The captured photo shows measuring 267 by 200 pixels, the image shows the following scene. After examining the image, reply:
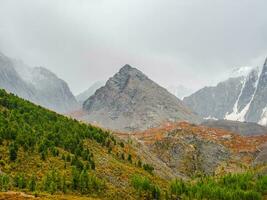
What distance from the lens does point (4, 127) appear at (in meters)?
186

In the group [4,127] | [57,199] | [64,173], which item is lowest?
[57,199]

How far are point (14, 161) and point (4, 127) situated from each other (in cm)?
2401

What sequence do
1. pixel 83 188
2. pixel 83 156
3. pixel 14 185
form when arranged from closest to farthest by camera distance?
pixel 14 185, pixel 83 188, pixel 83 156

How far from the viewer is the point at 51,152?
184 m

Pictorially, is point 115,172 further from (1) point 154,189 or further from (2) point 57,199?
(2) point 57,199

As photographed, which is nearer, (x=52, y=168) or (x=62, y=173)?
(x=62, y=173)

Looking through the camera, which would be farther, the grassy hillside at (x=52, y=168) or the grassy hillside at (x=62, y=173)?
the grassy hillside at (x=62, y=173)

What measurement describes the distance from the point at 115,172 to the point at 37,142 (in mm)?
30076

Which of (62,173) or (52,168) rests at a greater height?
(52,168)

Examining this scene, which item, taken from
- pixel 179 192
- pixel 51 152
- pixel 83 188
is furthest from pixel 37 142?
pixel 179 192

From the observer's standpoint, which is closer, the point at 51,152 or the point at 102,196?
the point at 102,196

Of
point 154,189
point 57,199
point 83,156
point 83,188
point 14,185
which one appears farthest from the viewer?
point 83,156

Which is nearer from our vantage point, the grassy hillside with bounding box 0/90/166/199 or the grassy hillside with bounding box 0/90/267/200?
the grassy hillside with bounding box 0/90/166/199

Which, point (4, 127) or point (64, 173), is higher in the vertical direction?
point (4, 127)
